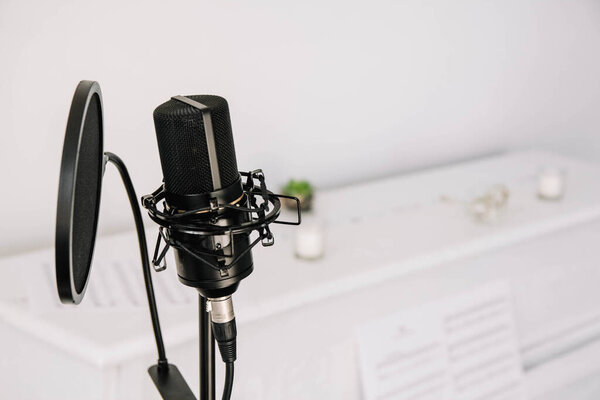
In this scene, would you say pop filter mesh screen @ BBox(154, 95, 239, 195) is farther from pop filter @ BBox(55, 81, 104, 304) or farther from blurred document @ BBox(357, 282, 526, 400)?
blurred document @ BBox(357, 282, 526, 400)

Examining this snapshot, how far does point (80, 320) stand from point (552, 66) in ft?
5.35

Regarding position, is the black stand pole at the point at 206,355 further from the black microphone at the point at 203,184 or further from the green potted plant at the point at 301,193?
the green potted plant at the point at 301,193

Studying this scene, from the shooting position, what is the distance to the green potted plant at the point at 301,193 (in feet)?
4.66

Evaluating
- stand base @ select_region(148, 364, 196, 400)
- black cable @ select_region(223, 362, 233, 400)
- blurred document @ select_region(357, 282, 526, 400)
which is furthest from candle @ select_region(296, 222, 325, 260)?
black cable @ select_region(223, 362, 233, 400)

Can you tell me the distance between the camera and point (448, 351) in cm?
120

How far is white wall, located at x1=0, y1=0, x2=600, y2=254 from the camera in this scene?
1198 millimetres

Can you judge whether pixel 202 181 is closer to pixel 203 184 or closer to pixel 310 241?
pixel 203 184

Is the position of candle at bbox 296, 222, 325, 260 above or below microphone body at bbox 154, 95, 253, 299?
below

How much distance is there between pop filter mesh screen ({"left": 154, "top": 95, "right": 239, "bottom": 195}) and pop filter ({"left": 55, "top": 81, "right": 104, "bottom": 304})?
6 centimetres

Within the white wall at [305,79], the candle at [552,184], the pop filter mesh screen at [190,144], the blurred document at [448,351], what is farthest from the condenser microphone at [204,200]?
the candle at [552,184]

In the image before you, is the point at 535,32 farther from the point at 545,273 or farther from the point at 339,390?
the point at 339,390

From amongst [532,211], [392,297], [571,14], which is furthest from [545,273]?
[571,14]

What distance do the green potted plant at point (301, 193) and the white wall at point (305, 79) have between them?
0.31ft

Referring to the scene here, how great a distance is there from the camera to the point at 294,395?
104 cm
